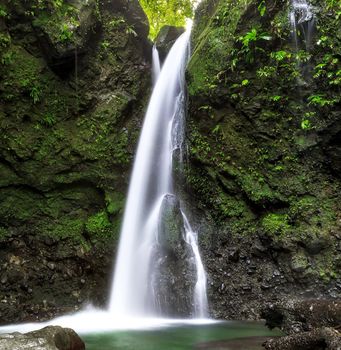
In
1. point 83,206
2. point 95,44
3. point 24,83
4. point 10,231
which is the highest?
point 95,44

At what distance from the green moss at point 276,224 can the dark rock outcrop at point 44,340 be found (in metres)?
5.08

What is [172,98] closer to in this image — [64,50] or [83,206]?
[64,50]

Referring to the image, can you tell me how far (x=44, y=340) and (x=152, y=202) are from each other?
6040 mm

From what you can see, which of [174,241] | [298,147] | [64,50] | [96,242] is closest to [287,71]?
[298,147]

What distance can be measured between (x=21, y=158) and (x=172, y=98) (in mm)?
4785

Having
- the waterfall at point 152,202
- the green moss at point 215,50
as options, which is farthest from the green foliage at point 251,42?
the waterfall at point 152,202

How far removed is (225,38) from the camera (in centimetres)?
1030

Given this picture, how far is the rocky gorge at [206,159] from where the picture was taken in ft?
27.4

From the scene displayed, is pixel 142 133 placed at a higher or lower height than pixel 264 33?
lower

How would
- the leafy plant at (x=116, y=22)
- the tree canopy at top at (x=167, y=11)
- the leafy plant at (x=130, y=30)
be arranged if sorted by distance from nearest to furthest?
the leafy plant at (x=116, y=22) < the leafy plant at (x=130, y=30) < the tree canopy at top at (x=167, y=11)

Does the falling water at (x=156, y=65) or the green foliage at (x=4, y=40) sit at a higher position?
the falling water at (x=156, y=65)

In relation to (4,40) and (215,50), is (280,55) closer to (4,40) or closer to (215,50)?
(215,50)

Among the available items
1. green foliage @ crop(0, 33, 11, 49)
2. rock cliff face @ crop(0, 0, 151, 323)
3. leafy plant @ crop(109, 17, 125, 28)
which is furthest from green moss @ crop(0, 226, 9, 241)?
leafy plant @ crop(109, 17, 125, 28)

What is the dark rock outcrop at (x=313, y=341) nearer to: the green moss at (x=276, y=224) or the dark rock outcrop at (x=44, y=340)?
the dark rock outcrop at (x=44, y=340)
